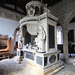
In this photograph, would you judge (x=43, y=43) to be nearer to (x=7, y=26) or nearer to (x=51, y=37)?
(x=51, y=37)

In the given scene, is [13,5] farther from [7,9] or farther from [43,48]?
[43,48]

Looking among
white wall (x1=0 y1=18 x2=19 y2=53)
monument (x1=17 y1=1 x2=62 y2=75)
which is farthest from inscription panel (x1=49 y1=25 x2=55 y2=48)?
white wall (x1=0 y1=18 x2=19 y2=53)

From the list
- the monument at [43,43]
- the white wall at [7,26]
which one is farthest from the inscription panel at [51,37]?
the white wall at [7,26]

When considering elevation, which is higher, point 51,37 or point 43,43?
point 51,37

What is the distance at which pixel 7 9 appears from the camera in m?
5.27

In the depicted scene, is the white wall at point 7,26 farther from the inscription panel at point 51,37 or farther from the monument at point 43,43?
the inscription panel at point 51,37

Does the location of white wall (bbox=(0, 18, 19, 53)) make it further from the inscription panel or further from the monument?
the inscription panel

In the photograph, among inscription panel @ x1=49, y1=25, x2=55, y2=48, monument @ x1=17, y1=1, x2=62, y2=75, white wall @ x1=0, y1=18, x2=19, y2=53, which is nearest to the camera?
monument @ x1=17, y1=1, x2=62, y2=75

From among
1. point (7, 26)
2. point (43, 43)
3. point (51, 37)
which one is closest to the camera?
point (43, 43)

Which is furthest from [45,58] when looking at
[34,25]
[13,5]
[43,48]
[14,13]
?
[13,5]

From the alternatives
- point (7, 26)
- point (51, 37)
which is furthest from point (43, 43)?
point (7, 26)

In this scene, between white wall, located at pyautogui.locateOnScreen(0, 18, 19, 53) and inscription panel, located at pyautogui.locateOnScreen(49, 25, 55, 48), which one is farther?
white wall, located at pyautogui.locateOnScreen(0, 18, 19, 53)

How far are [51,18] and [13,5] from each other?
449 cm

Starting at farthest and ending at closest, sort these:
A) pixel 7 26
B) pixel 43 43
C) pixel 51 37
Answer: pixel 7 26 → pixel 51 37 → pixel 43 43
